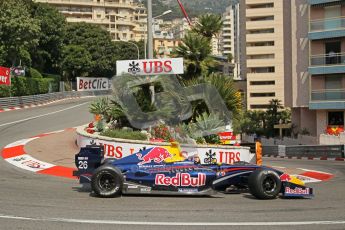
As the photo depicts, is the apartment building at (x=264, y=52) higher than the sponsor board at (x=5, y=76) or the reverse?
higher

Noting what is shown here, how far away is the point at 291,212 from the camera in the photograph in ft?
33.9

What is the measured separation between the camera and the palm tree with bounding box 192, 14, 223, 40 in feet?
146

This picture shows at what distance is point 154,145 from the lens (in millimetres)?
18172

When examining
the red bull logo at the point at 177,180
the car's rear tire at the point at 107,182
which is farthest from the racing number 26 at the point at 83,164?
the red bull logo at the point at 177,180

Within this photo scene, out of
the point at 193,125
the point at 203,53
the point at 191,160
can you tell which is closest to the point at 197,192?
the point at 191,160

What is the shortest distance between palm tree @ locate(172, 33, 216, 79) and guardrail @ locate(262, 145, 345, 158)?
9288mm

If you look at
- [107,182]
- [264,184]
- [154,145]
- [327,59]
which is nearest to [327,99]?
[327,59]

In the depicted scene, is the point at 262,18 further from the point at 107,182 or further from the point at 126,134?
the point at 107,182

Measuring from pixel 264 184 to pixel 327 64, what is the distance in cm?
3138

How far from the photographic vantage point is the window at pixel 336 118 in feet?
139

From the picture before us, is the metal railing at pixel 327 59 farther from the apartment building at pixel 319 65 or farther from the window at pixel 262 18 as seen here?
the window at pixel 262 18

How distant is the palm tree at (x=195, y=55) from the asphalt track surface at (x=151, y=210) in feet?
58.3

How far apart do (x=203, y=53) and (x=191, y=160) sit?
20.0m

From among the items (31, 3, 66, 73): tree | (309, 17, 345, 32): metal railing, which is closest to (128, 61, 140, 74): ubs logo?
(309, 17, 345, 32): metal railing
